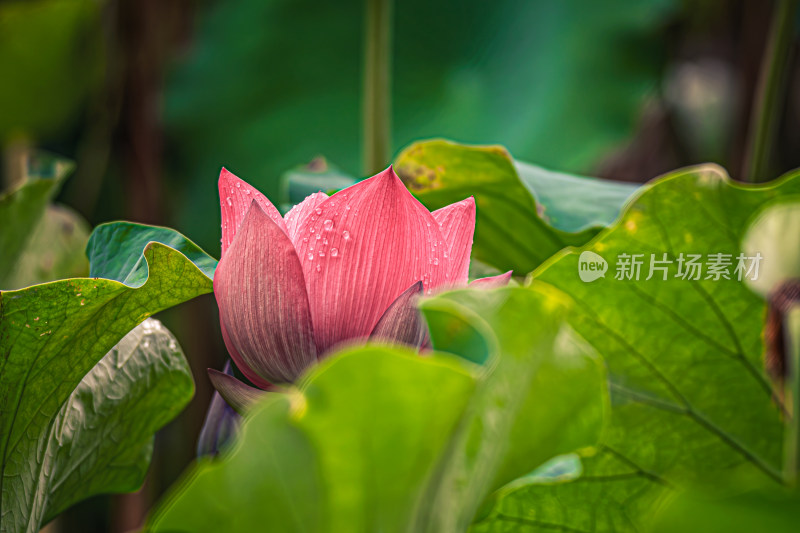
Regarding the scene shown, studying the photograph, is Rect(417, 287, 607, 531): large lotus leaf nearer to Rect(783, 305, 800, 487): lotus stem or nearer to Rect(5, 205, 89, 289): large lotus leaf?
Rect(783, 305, 800, 487): lotus stem

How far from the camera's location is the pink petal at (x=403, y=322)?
23 cm

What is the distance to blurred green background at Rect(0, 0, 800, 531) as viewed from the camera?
1166mm

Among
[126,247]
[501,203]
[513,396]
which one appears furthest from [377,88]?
[513,396]

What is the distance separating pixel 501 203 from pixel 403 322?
0.67ft

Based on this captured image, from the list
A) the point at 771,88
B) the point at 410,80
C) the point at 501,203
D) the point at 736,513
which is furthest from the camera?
the point at 410,80

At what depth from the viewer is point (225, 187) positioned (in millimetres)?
266

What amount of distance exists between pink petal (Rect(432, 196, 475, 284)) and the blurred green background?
2.90 feet

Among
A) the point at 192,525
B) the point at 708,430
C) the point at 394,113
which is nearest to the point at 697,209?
the point at 708,430

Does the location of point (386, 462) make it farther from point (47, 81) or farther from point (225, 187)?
point (47, 81)

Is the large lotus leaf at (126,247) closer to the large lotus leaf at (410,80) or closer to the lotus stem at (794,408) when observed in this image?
the lotus stem at (794,408)

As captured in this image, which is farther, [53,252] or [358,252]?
[53,252]

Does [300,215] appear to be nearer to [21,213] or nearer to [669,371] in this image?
[669,371]

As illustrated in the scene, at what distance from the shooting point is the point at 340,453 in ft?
0.54

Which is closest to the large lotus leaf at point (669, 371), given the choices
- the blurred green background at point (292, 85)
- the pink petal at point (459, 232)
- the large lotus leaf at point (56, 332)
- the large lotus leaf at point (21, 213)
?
the pink petal at point (459, 232)
